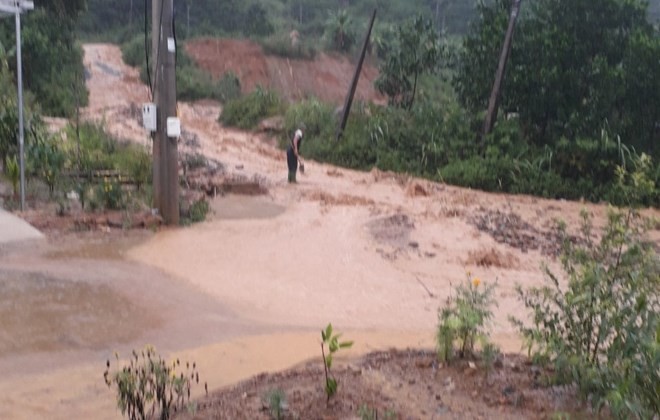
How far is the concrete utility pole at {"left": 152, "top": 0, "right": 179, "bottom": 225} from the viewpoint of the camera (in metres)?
11.4

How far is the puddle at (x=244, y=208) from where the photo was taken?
1403cm

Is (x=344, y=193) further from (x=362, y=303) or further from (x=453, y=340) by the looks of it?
(x=453, y=340)

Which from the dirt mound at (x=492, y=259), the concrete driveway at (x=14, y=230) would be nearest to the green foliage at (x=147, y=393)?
the concrete driveway at (x=14, y=230)

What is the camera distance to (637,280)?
15.2ft

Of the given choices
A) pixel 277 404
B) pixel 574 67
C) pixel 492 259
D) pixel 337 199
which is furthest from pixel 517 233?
pixel 574 67

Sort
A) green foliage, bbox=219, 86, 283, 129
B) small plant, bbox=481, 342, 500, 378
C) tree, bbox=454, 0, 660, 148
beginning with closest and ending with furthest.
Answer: small plant, bbox=481, 342, 500, 378 → tree, bbox=454, 0, 660, 148 → green foliage, bbox=219, 86, 283, 129

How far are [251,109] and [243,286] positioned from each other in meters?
23.2

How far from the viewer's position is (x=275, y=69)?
50094 millimetres

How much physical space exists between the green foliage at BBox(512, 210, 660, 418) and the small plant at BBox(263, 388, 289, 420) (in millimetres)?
1794

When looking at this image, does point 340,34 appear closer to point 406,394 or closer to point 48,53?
point 48,53

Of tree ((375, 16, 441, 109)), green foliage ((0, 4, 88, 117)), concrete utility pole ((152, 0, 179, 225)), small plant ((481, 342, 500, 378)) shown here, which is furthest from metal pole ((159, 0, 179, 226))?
tree ((375, 16, 441, 109))

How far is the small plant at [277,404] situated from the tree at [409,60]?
25968 mm

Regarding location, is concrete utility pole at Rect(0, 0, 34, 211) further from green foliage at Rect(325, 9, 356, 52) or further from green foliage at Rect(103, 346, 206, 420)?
green foliage at Rect(325, 9, 356, 52)

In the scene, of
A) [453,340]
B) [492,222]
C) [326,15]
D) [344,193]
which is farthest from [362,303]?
[326,15]
